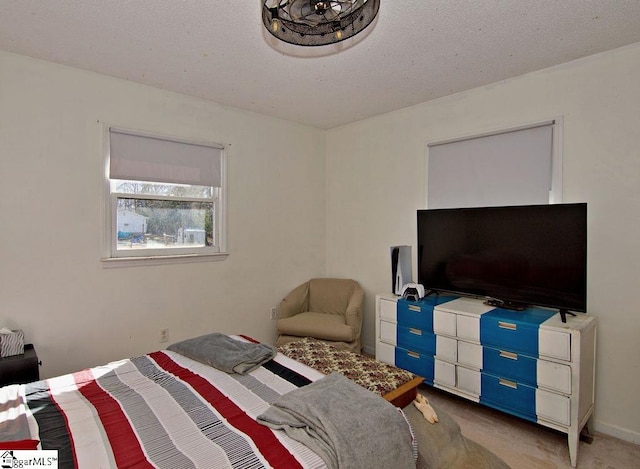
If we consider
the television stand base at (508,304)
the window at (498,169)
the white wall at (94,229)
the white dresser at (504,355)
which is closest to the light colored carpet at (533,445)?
the white dresser at (504,355)

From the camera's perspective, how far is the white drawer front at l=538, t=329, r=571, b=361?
90.2 inches

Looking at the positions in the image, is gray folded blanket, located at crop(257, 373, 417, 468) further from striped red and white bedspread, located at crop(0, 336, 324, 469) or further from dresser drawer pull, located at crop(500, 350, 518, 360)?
dresser drawer pull, located at crop(500, 350, 518, 360)

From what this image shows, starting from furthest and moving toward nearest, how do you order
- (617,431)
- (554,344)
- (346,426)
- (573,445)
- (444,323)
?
(444,323) → (617,431) → (554,344) → (573,445) → (346,426)

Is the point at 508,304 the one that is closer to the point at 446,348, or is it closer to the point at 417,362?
the point at 446,348

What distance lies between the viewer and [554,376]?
235 centimetres

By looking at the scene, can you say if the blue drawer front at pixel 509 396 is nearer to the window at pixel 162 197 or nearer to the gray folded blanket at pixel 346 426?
the gray folded blanket at pixel 346 426

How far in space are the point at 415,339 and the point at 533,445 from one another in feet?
3.37

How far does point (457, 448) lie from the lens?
1.73m

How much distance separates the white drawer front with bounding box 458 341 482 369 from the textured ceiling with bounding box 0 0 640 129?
6.86 ft

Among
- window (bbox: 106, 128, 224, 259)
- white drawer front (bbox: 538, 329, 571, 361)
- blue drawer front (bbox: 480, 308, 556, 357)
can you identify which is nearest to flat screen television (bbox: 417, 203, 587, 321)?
blue drawer front (bbox: 480, 308, 556, 357)

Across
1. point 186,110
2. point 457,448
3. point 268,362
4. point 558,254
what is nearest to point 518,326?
point 558,254

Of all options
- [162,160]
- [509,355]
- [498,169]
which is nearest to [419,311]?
[509,355]

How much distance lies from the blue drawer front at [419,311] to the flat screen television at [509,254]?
0.47 ft

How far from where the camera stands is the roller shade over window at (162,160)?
9.97 feet
